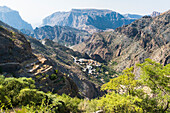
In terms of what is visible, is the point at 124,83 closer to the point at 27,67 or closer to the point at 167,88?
the point at 167,88

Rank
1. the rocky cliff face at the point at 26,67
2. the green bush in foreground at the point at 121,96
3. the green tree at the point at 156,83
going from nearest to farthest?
the green bush in foreground at the point at 121,96 → the green tree at the point at 156,83 → the rocky cliff face at the point at 26,67

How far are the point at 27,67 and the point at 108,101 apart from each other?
1906 cm

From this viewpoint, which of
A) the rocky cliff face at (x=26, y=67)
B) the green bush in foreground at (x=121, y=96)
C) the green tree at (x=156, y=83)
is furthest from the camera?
the rocky cliff face at (x=26, y=67)

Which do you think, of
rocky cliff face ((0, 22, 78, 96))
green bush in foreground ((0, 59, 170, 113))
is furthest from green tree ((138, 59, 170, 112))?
rocky cliff face ((0, 22, 78, 96))

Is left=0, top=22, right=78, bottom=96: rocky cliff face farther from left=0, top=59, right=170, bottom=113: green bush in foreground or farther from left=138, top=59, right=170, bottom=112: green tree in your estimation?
left=138, top=59, right=170, bottom=112: green tree

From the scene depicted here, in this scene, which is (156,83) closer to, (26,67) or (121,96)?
(121,96)

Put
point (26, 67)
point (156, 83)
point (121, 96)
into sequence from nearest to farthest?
point (156, 83) → point (121, 96) → point (26, 67)

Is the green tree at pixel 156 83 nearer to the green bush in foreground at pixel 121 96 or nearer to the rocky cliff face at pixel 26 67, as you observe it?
the green bush in foreground at pixel 121 96

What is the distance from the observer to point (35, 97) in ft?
40.8

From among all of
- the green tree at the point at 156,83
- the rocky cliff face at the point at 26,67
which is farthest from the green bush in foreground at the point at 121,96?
the rocky cliff face at the point at 26,67

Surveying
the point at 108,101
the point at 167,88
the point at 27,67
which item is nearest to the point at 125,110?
the point at 108,101

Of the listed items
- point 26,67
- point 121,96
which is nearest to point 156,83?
point 121,96

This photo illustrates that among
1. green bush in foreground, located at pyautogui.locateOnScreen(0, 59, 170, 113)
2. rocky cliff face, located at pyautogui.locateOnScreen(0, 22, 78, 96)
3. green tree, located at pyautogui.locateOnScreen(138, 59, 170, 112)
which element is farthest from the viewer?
rocky cliff face, located at pyautogui.locateOnScreen(0, 22, 78, 96)

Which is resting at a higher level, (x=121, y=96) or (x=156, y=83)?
(x=156, y=83)
